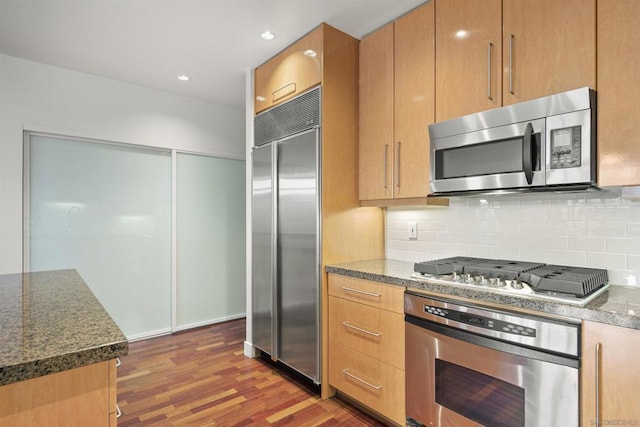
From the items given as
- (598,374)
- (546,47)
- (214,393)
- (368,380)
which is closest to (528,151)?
(546,47)

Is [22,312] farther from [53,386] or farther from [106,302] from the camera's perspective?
[106,302]

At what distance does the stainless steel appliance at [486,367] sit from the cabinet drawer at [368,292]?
0.08m

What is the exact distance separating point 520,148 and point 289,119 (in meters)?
1.59

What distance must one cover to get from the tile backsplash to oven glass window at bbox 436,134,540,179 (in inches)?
14.6

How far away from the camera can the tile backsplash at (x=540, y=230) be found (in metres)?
1.64

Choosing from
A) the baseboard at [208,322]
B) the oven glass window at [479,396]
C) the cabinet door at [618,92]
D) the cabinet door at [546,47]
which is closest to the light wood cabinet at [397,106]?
the cabinet door at [546,47]

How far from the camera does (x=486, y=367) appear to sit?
1493 millimetres

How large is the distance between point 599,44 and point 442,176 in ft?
2.84

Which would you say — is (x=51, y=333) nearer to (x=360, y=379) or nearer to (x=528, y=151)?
(x=360, y=379)

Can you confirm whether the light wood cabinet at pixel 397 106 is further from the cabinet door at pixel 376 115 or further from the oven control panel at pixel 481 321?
the oven control panel at pixel 481 321

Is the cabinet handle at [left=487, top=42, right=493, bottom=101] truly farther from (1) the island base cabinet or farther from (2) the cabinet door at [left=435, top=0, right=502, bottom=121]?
(1) the island base cabinet

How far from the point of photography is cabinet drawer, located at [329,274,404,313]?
1.87 meters

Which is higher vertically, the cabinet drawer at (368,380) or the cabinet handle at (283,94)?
the cabinet handle at (283,94)

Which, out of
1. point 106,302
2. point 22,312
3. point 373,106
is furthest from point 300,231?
point 106,302
